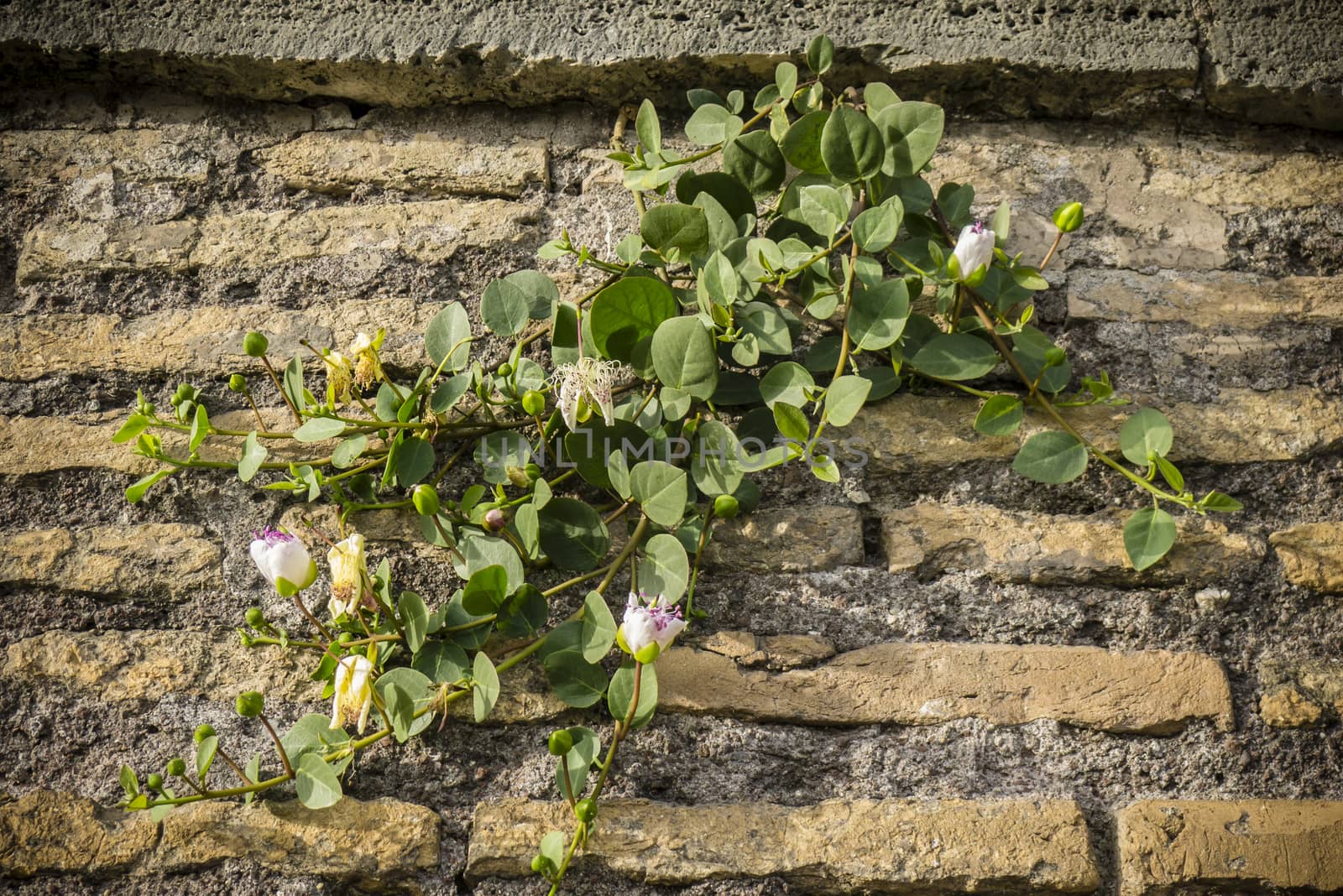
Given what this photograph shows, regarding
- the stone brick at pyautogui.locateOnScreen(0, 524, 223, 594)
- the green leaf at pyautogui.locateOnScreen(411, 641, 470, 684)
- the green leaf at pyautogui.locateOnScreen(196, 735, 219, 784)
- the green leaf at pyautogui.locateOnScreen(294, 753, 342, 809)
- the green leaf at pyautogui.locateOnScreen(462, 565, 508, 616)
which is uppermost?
the green leaf at pyautogui.locateOnScreen(462, 565, 508, 616)

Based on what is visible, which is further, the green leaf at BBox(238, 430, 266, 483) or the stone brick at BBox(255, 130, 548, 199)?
the stone brick at BBox(255, 130, 548, 199)

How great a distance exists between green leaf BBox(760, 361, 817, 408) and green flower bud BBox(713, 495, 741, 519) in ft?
0.41

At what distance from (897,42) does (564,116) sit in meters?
0.48

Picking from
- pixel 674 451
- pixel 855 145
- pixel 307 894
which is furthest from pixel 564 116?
pixel 307 894

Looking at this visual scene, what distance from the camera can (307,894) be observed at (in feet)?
3.59

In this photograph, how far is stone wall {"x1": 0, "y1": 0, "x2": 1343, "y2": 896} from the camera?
1116 mm

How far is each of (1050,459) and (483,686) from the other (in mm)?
722

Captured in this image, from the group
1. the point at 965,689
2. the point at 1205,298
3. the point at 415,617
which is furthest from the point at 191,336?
the point at 1205,298

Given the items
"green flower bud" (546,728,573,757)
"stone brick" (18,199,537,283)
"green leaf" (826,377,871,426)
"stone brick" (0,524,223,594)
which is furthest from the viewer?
"stone brick" (18,199,537,283)

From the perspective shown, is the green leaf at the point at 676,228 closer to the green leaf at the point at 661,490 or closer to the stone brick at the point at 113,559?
the green leaf at the point at 661,490

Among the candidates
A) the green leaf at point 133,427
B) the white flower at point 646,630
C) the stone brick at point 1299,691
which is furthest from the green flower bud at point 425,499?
the stone brick at point 1299,691

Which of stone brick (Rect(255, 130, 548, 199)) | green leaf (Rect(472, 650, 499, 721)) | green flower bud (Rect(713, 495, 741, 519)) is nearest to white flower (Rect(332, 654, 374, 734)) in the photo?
green leaf (Rect(472, 650, 499, 721))

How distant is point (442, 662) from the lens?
1.16 metres

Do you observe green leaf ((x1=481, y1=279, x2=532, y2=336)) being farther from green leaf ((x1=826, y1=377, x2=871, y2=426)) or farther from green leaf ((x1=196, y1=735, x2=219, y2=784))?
green leaf ((x1=196, y1=735, x2=219, y2=784))
